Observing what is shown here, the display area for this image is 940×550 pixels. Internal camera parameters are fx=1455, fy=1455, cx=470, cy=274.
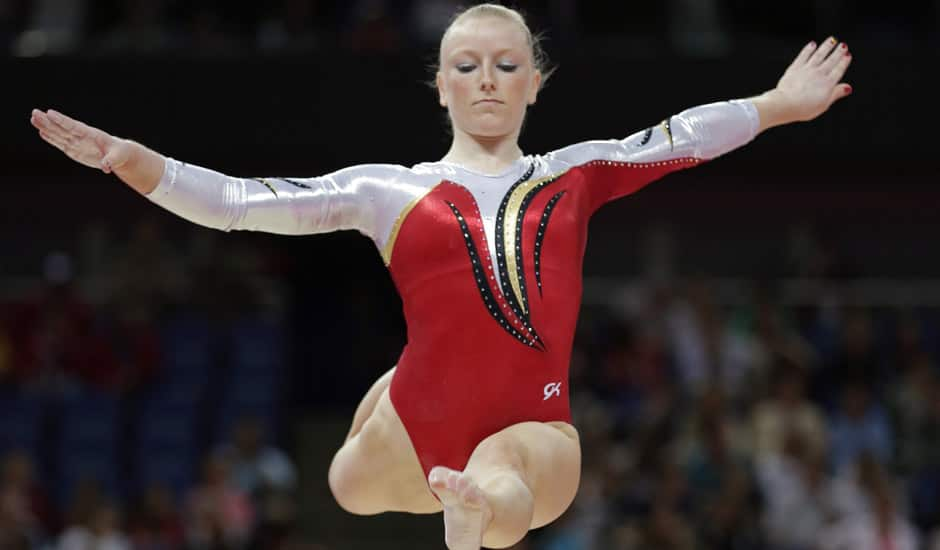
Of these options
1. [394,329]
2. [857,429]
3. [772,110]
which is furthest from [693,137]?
[394,329]

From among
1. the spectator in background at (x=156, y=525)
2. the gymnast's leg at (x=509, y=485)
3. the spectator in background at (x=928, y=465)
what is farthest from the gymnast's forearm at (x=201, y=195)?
the spectator in background at (x=928, y=465)

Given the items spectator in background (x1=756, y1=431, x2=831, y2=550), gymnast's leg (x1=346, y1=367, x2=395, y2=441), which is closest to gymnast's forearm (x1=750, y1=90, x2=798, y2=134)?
gymnast's leg (x1=346, y1=367, x2=395, y2=441)

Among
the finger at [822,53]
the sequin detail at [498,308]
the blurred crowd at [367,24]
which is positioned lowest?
the sequin detail at [498,308]

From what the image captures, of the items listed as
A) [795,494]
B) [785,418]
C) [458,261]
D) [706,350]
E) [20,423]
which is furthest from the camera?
[20,423]

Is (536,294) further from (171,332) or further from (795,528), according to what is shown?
(171,332)

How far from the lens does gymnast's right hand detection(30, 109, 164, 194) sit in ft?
11.8

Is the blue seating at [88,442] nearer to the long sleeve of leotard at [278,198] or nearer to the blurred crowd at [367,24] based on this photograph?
the blurred crowd at [367,24]

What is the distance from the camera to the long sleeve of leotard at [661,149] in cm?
412

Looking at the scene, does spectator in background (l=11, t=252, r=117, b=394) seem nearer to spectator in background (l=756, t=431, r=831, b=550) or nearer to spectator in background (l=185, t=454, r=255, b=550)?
spectator in background (l=185, t=454, r=255, b=550)

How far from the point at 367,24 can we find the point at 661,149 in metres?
6.19

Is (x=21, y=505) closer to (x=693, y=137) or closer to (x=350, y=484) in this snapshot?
(x=350, y=484)

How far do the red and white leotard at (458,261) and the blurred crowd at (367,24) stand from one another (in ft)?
19.8

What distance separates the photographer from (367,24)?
10055mm

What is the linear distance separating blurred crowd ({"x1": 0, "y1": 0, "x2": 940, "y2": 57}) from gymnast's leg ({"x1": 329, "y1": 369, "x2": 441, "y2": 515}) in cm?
611
